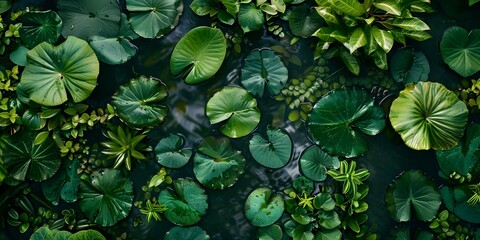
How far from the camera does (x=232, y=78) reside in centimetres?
292

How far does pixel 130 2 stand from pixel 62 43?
434mm

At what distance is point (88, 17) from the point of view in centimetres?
284

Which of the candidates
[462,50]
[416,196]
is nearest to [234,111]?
[416,196]

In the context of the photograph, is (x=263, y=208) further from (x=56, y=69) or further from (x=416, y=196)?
(x=56, y=69)

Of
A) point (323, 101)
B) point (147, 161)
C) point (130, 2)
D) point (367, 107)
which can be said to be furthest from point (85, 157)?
point (367, 107)

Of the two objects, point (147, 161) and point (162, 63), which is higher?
point (162, 63)

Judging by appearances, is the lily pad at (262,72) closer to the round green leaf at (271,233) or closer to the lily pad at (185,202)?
the lily pad at (185,202)

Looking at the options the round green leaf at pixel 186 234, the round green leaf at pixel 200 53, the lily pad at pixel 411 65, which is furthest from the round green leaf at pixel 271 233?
the lily pad at pixel 411 65

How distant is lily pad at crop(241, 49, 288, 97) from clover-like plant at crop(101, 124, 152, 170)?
0.68 meters

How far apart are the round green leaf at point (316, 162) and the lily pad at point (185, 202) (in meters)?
0.60

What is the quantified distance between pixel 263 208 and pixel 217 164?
0.36 meters

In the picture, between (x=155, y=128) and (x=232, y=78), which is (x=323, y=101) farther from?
(x=155, y=128)

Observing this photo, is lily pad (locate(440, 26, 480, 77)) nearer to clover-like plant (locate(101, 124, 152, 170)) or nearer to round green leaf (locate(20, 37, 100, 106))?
clover-like plant (locate(101, 124, 152, 170))

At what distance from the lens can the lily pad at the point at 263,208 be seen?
9.25 feet
